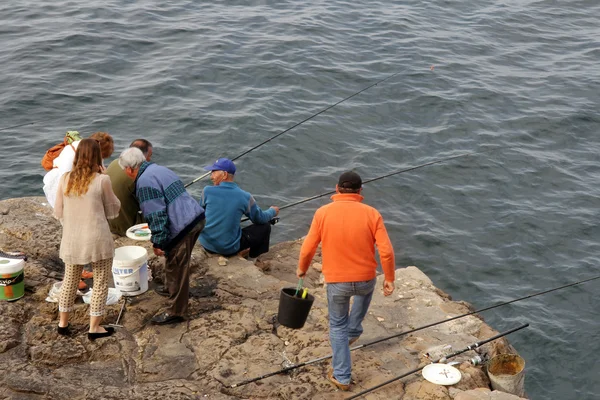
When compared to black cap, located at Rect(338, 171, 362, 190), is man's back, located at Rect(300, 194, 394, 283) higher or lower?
lower

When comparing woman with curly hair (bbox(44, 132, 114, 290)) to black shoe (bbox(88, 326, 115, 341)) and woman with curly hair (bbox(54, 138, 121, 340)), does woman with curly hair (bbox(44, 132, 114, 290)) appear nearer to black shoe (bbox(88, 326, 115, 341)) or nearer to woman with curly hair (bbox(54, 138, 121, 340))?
black shoe (bbox(88, 326, 115, 341))

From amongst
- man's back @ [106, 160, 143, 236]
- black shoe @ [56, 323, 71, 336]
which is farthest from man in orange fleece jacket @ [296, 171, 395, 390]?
man's back @ [106, 160, 143, 236]

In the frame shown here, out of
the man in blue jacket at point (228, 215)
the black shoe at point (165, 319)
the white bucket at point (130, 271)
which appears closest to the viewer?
the black shoe at point (165, 319)

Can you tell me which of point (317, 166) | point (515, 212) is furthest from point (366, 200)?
point (515, 212)

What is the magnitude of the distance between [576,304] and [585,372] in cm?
127

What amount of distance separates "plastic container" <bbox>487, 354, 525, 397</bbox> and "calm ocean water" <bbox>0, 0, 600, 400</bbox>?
167 centimetres

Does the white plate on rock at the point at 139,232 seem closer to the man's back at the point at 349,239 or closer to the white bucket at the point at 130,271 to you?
the white bucket at the point at 130,271

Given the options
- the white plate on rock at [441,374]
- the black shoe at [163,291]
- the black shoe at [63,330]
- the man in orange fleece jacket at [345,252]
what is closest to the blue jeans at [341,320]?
the man in orange fleece jacket at [345,252]

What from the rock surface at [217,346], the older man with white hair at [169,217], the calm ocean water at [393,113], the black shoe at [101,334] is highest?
the older man with white hair at [169,217]

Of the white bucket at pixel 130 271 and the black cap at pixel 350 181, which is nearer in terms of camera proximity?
the black cap at pixel 350 181

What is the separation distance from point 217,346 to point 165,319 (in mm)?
554

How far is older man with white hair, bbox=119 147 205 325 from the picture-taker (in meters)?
6.14

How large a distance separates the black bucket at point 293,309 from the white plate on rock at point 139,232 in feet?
6.77

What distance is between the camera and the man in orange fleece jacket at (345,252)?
562cm
